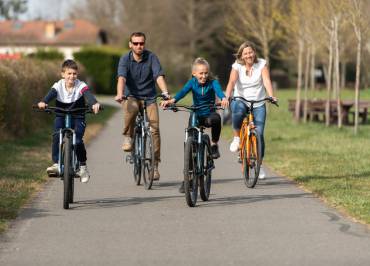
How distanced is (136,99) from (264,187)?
1.81 metres

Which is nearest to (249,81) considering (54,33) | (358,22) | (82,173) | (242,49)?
(242,49)

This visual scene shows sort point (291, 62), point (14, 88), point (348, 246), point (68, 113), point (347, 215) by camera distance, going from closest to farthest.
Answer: point (348, 246)
point (347, 215)
point (68, 113)
point (14, 88)
point (291, 62)

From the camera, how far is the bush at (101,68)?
62125 millimetres

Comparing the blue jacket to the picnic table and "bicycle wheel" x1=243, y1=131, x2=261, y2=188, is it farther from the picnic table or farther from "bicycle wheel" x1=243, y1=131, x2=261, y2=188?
Result: the picnic table

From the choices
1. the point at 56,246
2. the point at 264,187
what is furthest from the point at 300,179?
the point at 56,246

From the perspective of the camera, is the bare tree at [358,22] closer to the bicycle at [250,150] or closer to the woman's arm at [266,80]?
the woman's arm at [266,80]

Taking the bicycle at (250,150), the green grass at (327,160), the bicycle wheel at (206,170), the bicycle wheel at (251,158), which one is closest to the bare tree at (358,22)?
the green grass at (327,160)

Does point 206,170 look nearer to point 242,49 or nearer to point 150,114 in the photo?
point 150,114

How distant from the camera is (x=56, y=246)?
740cm

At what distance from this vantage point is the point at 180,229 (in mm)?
8250

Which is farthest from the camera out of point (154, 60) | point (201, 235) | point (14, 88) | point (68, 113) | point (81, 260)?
point (14, 88)

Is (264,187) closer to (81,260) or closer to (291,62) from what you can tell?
(81,260)

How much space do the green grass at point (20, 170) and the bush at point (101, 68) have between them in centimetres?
4086

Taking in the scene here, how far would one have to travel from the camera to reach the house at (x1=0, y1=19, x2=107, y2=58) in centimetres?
9738
